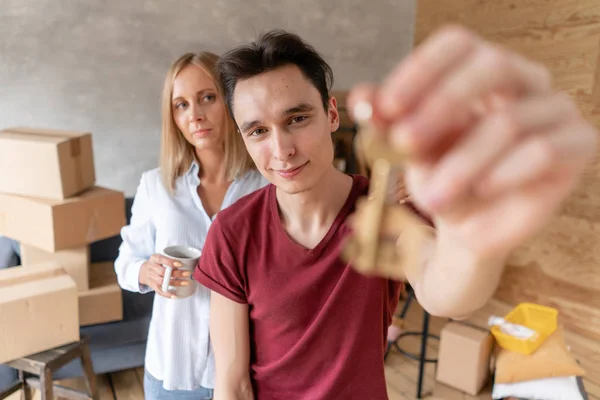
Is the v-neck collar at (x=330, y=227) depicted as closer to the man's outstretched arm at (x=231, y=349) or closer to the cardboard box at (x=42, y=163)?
the man's outstretched arm at (x=231, y=349)

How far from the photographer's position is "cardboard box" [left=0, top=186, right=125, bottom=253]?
73.8 inches

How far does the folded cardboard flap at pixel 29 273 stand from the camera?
178 centimetres

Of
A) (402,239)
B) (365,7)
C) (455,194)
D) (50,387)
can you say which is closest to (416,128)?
(455,194)

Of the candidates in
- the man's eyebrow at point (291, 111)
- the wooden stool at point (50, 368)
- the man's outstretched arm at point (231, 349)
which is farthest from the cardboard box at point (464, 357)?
the man's eyebrow at point (291, 111)

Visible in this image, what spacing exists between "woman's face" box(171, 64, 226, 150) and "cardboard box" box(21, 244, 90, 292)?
100 centimetres

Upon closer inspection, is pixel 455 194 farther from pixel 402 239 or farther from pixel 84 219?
pixel 84 219

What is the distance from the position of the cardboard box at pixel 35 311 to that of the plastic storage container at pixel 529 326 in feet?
6.11

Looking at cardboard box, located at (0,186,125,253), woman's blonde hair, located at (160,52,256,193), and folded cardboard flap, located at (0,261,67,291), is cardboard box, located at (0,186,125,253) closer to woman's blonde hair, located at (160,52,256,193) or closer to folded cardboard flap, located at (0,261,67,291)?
folded cardboard flap, located at (0,261,67,291)

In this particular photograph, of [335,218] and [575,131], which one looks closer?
[575,131]

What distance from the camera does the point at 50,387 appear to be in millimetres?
1769

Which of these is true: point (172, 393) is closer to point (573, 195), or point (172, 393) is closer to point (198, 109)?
point (198, 109)

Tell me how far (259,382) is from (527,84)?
2.82 ft

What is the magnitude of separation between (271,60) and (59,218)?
1.38 m

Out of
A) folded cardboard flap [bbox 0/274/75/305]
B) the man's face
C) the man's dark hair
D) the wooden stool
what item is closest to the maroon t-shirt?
the man's face
